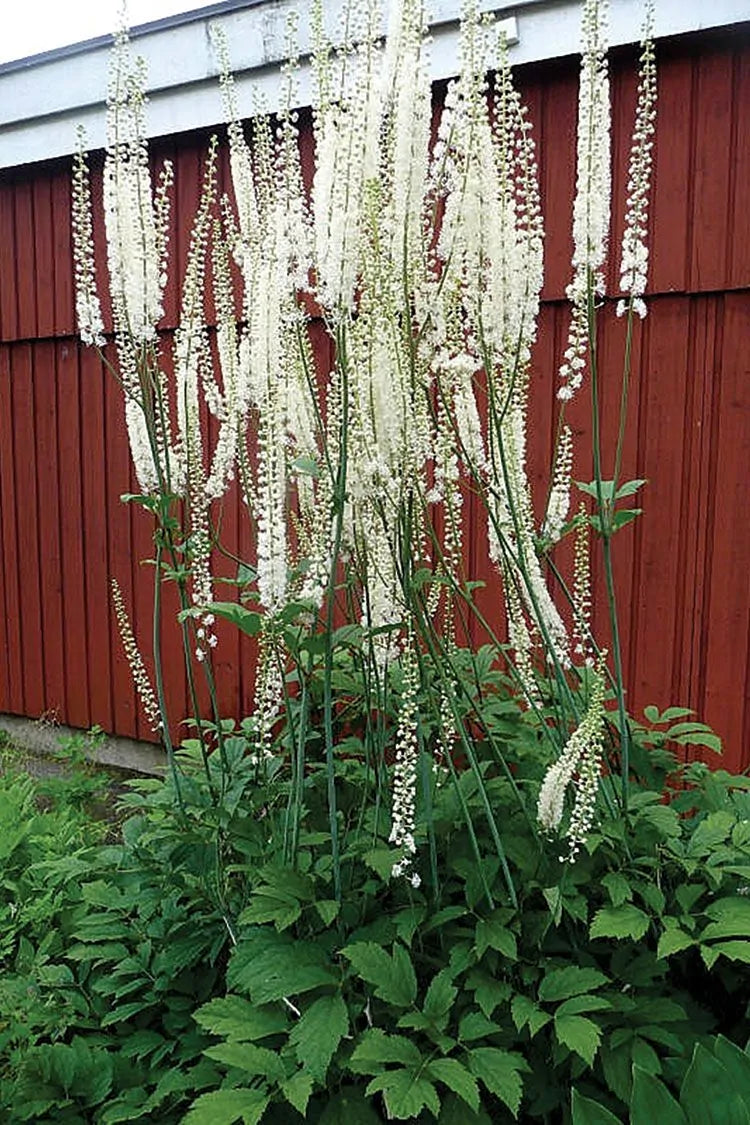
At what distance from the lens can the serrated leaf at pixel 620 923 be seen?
176cm

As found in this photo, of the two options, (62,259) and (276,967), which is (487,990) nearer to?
(276,967)

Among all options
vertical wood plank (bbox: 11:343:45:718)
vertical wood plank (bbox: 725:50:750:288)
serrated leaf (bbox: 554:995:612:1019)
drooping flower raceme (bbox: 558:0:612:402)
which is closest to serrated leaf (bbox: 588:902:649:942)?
serrated leaf (bbox: 554:995:612:1019)

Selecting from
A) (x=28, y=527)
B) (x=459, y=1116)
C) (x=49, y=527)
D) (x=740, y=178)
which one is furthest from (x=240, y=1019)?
(x=28, y=527)

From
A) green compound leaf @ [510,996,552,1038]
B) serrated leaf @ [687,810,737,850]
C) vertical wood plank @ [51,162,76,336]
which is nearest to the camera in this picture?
green compound leaf @ [510,996,552,1038]

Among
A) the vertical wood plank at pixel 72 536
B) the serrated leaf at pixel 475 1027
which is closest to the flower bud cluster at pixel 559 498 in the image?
the serrated leaf at pixel 475 1027

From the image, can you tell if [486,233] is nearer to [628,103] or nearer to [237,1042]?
[237,1042]

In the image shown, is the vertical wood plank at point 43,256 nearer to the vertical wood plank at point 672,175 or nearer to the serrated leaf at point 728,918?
the vertical wood plank at point 672,175

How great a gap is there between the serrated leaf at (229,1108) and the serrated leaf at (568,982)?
551 mm

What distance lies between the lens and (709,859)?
1.93 meters

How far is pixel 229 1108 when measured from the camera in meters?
1.65

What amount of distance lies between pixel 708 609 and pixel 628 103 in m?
1.95

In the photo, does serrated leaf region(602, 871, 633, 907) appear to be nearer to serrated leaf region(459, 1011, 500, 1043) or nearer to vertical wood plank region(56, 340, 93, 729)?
serrated leaf region(459, 1011, 500, 1043)

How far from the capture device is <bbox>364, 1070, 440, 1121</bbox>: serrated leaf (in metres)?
1.55

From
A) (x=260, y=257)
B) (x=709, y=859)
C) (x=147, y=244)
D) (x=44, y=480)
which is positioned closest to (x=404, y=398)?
(x=260, y=257)
